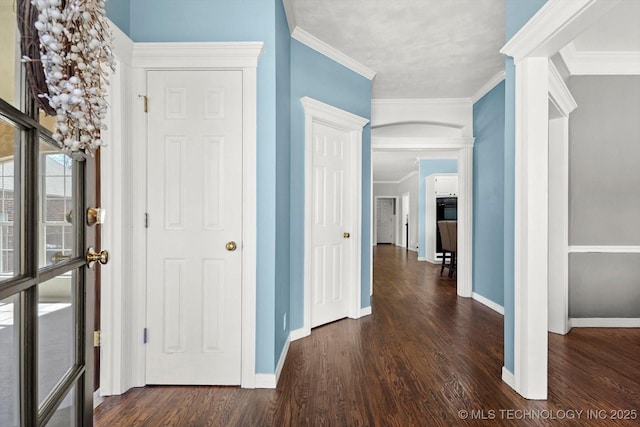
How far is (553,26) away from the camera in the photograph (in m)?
1.82

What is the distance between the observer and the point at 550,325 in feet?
10.8

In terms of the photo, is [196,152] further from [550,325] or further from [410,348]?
[550,325]

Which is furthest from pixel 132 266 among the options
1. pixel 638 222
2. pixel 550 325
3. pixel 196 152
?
pixel 638 222

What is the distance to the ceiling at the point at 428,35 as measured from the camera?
9.07 ft

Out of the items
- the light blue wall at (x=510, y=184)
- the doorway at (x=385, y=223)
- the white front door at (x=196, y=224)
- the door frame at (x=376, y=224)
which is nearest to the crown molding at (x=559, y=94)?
the light blue wall at (x=510, y=184)

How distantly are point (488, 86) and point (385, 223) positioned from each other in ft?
35.0

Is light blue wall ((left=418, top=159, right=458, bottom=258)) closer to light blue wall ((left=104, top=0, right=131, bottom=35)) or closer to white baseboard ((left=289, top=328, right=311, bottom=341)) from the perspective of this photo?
white baseboard ((left=289, top=328, right=311, bottom=341))

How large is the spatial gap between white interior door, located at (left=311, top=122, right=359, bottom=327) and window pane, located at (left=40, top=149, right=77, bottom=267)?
2.34 m

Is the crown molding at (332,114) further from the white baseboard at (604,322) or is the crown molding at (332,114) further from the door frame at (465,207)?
the white baseboard at (604,322)

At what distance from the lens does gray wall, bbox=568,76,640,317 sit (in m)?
3.36

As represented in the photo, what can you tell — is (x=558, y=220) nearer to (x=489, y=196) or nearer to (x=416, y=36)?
(x=489, y=196)

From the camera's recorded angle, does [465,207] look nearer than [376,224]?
Yes

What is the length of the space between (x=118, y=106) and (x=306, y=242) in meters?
1.73

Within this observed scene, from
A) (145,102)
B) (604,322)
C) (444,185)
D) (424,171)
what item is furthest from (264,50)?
(424,171)
